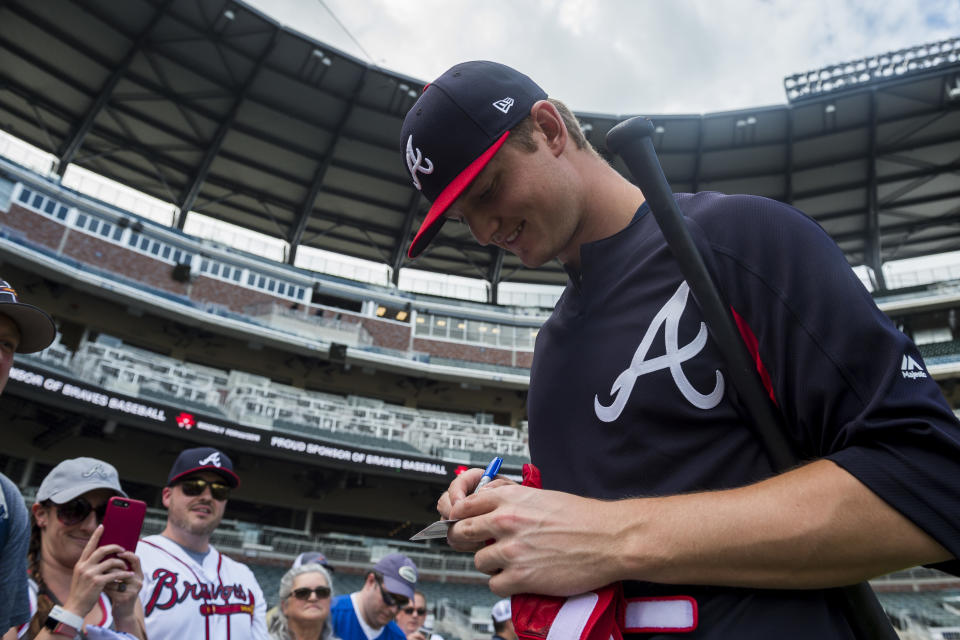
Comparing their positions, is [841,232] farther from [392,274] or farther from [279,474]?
[279,474]

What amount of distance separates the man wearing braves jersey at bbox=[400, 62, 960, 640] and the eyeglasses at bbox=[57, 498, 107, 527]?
3505 millimetres

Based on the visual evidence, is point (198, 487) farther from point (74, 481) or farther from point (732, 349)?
point (732, 349)

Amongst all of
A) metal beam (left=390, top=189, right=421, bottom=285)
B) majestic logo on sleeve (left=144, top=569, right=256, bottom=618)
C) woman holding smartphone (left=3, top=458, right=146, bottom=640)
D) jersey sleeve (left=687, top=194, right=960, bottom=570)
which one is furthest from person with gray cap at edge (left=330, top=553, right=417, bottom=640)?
metal beam (left=390, top=189, right=421, bottom=285)

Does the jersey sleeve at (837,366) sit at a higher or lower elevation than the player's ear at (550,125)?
lower

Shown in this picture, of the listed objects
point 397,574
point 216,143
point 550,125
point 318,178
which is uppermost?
point 216,143

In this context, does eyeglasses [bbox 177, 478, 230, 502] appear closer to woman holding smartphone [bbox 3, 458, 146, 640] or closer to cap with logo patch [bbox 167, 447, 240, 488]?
cap with logo patch [bbox 167, 447, 240, 488]

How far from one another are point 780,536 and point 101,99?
31.3m

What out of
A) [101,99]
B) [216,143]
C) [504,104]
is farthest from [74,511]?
[101,99]

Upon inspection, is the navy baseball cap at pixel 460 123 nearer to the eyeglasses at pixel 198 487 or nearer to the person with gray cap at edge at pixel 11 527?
the person with gray cap at edge at pixel 11 527

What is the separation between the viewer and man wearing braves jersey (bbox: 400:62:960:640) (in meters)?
0.84

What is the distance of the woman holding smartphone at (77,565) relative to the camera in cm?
292

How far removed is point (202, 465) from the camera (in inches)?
198

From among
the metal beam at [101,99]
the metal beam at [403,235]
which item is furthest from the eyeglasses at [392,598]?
the metal beam at [403,235]

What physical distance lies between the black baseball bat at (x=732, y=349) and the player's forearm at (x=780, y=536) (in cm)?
9
